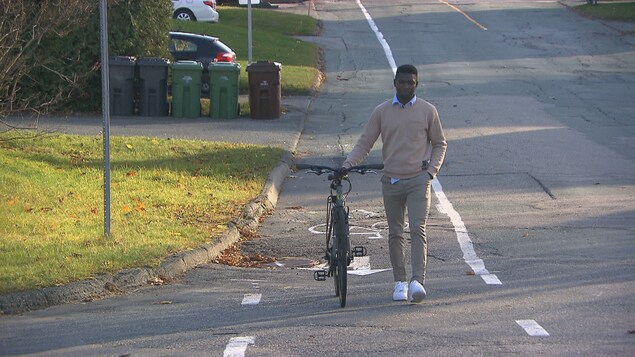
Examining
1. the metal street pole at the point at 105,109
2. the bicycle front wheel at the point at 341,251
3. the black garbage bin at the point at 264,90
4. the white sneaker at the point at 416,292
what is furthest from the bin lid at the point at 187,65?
the white sneaker at the point at 416,292

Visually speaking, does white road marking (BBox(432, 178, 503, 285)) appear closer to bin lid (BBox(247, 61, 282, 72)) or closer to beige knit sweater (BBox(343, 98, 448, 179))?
beige knit sweater (BBox(343, 98, 448, 179))

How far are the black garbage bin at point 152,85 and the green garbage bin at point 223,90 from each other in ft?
3.46

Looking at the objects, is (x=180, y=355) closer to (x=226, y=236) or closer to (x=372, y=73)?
(x=226, y=236)

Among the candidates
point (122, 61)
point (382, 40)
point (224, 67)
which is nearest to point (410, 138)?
point (224, 67)

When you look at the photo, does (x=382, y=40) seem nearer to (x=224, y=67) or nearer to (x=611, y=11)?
(x=611, y=11)

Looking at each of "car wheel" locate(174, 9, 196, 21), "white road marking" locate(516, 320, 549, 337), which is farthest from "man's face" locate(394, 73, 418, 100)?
"car wheel" locate(174, 9, 196, 21)

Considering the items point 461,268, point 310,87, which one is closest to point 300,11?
point 310,87

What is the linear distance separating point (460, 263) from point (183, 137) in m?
10.2

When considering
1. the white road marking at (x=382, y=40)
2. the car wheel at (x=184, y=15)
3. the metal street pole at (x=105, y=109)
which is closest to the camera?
the metal street pole at (x=105, y=109)

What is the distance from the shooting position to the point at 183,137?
66.0 feet

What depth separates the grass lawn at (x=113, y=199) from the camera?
10.1 m

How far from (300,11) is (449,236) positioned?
34822 millimetres

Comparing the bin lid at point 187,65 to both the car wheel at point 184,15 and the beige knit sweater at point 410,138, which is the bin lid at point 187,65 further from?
the car wheel at point 184,15

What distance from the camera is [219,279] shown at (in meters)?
10.3
